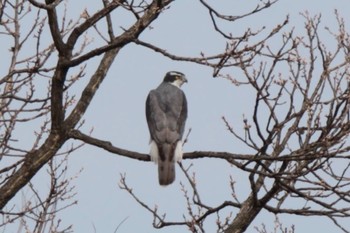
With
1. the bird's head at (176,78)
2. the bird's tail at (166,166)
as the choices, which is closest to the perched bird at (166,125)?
the bird's tail at (166,166)

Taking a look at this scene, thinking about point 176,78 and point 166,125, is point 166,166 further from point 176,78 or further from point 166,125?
point 176,78

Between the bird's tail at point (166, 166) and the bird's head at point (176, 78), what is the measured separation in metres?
2.37

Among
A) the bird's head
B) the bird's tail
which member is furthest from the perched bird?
the bird's head

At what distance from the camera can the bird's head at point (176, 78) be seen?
1176 cm

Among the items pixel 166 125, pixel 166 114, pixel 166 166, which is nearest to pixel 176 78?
pixel 166 114

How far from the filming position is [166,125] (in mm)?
9875

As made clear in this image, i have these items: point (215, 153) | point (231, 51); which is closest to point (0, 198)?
point (215, 153)

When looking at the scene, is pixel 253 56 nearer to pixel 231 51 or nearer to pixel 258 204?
pixel 231 51

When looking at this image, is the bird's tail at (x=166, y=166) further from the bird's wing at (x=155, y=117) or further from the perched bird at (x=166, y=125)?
the bird's wing at (x=155, y=117)

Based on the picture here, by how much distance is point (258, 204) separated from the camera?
9250mm

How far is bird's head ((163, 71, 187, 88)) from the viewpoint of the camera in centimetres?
1176

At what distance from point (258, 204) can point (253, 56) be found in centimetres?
267

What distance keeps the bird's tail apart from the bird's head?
2.37m

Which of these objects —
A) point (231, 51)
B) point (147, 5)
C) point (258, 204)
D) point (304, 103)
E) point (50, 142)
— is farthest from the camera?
point (304, 103)
